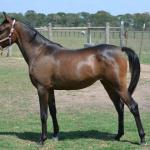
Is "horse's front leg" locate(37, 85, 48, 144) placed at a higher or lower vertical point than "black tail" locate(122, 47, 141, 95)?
lower

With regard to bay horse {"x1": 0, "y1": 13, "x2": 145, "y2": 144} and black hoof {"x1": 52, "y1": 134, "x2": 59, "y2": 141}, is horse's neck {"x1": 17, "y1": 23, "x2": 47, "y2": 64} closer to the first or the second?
bay horse {"x1": 0, "y1": 13, "x2": 145, "y2": 144}

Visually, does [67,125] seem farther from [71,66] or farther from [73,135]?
[71,66]

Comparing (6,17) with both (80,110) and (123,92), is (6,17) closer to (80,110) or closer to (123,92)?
(123,92)

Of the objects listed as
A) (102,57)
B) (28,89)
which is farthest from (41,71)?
(28,89)

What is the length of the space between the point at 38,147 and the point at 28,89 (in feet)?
22.4

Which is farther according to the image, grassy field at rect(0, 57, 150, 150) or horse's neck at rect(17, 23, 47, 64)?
horse's neck at rect(17, 23, 47, 64)

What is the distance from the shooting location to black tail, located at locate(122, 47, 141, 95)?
286 inches

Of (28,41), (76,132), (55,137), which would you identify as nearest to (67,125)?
(76,132)

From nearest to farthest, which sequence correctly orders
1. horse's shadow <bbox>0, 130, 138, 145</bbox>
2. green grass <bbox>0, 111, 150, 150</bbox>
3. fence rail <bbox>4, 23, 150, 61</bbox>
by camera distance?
green grass <bbox>0, 111, 150, 150</bbox>, horse's shadow <bbox>0, 130, 138, 145</bbox>, fence rail <bbox>4, 23, 150, 61</bbox>

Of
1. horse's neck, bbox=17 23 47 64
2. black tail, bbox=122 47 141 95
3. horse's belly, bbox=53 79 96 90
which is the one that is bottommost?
horse's belly, bbox=53 79 96 90

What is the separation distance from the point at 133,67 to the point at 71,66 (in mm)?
1020

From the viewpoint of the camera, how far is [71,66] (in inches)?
287

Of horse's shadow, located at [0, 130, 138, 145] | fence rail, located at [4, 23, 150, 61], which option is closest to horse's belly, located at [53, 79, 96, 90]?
horse's shadow, located at [0, 130, 138, 145]

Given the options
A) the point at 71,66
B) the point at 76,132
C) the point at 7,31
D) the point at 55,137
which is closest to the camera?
Answer: the point at 71,66
